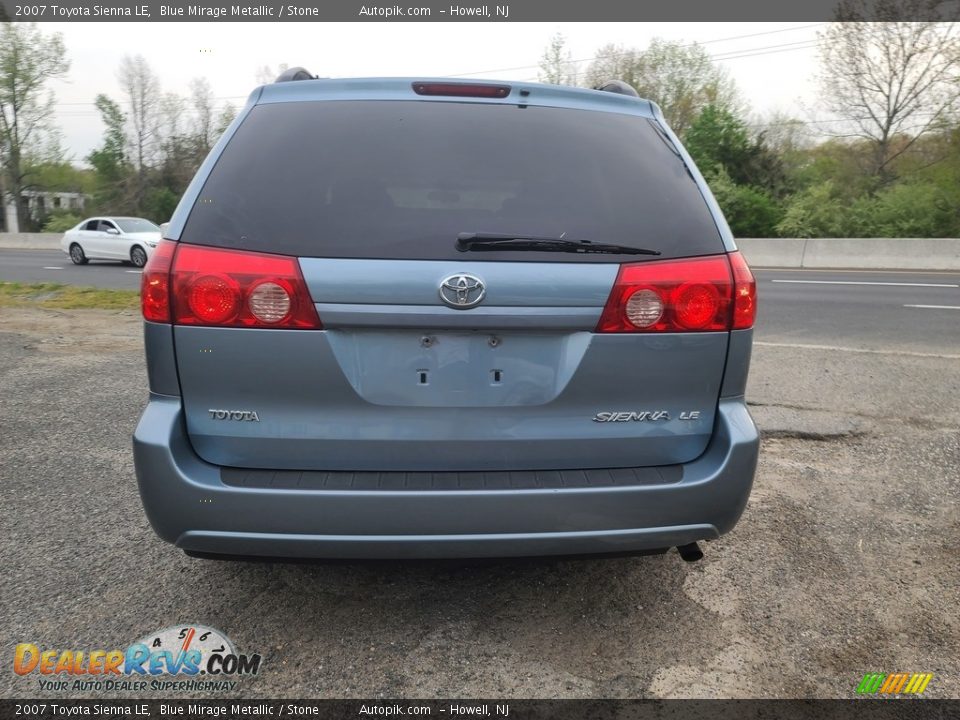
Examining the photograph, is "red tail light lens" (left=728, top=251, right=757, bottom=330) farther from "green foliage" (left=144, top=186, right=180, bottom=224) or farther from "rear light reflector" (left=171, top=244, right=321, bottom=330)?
"green foliage" (left=144, top=186, right=180, bottom=224)

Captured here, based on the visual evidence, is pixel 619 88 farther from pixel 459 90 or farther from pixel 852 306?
pixel 852 306

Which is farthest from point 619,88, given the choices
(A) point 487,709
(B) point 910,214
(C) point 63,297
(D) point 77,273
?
(B) point 910,214

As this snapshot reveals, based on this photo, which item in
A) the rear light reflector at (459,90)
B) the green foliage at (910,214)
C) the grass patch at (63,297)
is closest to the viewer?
the rear light reflector at (459,90)

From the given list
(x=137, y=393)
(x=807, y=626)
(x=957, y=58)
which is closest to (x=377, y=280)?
(x=807, y=626)

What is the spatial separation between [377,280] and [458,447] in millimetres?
548

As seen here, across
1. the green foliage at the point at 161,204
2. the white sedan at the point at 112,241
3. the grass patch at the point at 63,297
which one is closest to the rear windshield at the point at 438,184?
the grass patch at the point at 63,297

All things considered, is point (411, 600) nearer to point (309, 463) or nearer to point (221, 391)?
point (309, 463)

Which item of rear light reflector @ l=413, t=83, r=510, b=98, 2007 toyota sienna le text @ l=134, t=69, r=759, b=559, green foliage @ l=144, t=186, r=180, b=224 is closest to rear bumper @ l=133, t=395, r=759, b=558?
2007 toyota sienna le text @ l=134, t=69, r=759, b=559

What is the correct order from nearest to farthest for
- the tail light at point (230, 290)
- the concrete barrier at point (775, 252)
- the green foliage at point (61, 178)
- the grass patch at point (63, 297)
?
the tail light at point (230, 290) < the grass patch at point (63, 297) < the concrete barrier at point (775, 252) < the green foliage at point (61, 178)

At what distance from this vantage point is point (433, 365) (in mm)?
2055

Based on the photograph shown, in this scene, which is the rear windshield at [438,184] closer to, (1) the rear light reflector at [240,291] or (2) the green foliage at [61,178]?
(1) the rear light reflector at [240,291]

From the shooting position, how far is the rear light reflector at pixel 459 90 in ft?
8.00

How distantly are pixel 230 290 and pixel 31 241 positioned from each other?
136ft

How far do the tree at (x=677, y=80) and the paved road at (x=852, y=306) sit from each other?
21521mm
